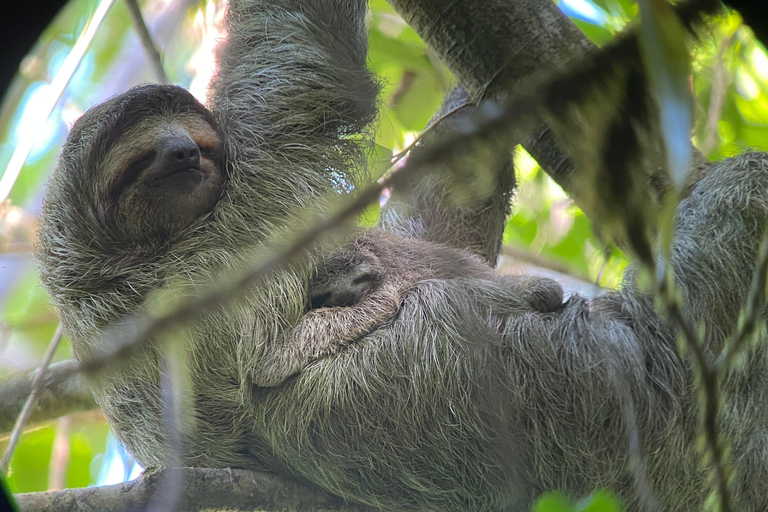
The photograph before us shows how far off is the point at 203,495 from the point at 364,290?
1.40 m

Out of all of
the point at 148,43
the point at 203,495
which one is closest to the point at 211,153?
the point at 148,43

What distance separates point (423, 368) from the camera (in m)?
3.18

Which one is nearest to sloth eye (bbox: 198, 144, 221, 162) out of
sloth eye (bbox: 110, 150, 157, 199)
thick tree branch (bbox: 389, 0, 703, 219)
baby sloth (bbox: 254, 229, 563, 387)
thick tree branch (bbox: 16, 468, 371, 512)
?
sloth eye (bbox: 110, 150, 157, 199)

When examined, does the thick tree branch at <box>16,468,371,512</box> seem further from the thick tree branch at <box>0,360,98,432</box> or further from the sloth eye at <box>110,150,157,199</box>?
the thick tree branch at <box>0,360,98,432</box>

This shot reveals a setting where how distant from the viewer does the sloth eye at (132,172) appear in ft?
11.1

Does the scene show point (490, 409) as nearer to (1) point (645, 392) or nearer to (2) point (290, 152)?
(1) point (645, 392)

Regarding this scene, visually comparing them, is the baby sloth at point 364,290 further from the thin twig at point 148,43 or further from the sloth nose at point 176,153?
the thin twig at point 148,43

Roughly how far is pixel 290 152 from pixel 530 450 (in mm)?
2233

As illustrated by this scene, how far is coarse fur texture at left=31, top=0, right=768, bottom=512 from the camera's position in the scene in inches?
124

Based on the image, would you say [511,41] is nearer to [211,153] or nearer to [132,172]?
[211,153]

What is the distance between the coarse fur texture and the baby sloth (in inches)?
2.5

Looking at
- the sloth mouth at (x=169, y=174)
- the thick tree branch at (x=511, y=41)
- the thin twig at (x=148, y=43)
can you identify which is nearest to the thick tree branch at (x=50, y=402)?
the sloth mouth at (x=169, y=174)

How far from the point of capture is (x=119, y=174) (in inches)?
134

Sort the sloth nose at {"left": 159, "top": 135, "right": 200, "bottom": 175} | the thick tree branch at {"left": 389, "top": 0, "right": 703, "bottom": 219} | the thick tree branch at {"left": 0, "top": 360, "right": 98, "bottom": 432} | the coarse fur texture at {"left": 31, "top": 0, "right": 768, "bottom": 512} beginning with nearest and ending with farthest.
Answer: the coarse fur texture at {"left": 31, "top": 0, "right": 768, "bottom": 512}
the sloth nose at {"left": 159, "top": 135, "right": 200, "bottom": 175}
the thick tree branch at {"left": 389, "top": 0, "right": 703, "bottom": 219}
the thick tree branch at {"left": 0, "top": 360, "right": 98, "bottom": 432}
